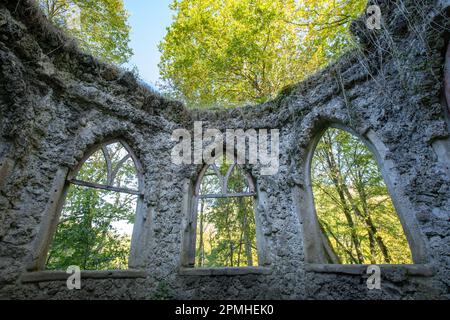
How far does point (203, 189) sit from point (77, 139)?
3.53 metres

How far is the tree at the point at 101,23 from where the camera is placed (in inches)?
258

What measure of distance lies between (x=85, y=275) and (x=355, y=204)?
5930mm

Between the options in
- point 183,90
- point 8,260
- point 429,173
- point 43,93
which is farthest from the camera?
point 183,90

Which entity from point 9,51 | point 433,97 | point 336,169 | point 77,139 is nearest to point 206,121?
Result: point 77,139

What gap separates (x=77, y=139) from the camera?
349 cm

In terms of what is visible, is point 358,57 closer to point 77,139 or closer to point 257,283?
point 257,283

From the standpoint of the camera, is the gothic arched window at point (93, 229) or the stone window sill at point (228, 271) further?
the gothic arched window at point (93, 229)

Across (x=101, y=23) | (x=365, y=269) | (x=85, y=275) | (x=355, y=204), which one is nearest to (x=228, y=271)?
(x=365, y=269)

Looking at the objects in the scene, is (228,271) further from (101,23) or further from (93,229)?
(101,23)

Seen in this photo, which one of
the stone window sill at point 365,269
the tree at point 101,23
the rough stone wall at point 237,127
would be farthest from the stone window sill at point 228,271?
the tree at point 101,23

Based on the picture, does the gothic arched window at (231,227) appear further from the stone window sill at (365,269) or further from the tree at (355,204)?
the stone window sill at (365,269)

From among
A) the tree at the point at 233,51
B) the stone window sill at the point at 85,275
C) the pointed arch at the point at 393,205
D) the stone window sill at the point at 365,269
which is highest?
the tree at the point at 233,51

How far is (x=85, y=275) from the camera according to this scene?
3.14 meters

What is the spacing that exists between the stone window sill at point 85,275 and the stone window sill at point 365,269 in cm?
258
